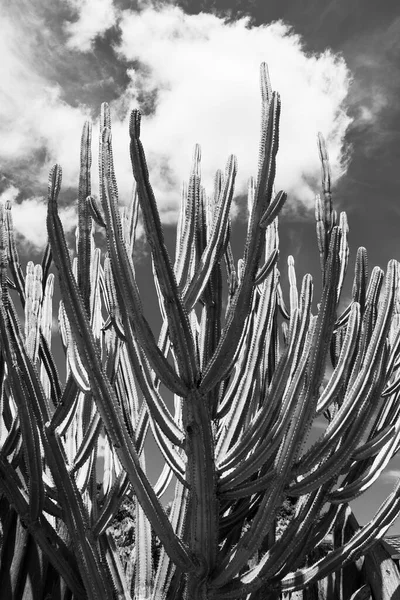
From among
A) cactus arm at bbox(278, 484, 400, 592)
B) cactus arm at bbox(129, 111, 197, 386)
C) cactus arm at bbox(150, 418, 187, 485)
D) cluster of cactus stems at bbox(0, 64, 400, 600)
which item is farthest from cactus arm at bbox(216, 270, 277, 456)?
cactus arm at bbox(129, 111, 197, 386)

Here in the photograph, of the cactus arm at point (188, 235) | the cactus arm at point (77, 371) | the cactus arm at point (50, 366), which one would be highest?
the cactus arm at point (188, 235)

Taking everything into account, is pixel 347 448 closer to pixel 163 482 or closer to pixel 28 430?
pixel 163 482

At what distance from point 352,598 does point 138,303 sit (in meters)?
2.21

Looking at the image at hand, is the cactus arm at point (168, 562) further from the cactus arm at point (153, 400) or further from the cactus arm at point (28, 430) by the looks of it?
the cactus arm at point (28, 430)

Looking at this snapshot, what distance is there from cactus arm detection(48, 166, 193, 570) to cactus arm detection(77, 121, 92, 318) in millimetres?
200

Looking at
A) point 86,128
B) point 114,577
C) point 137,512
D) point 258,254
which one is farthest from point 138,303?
point 114,577

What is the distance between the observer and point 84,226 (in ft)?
8.49

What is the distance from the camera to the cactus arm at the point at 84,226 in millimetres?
2506

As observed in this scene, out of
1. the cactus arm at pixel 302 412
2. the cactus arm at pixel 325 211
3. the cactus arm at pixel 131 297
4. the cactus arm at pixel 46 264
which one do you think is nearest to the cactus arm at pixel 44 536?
the cactus arm at pixel 302 412

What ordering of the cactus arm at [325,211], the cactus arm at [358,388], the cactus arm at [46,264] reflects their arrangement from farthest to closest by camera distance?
the cactus arm at [46,264], the cactus arm at [325,211], the cactus arm at [358,388]

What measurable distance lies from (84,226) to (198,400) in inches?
35.4

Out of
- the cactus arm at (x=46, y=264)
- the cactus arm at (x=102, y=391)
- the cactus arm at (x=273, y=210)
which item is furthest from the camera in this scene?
the cactus arm at (x=46, y=264)

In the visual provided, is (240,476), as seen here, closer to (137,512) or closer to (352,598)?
(137,512)

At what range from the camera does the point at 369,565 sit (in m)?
3.51
